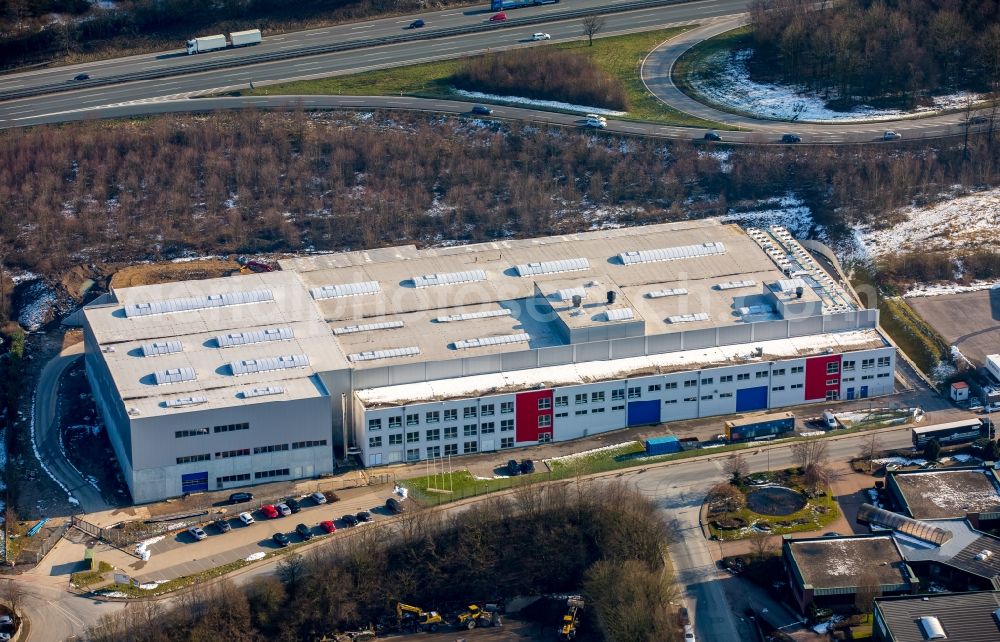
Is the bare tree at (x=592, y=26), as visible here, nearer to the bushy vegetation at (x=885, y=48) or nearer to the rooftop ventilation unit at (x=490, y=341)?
the bushy vegetation at (x=885, y=48)

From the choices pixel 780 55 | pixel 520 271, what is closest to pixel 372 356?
pixel 520 271

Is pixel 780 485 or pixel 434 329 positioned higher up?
pixel 434 329

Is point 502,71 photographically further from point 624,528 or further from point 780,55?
point 624,528

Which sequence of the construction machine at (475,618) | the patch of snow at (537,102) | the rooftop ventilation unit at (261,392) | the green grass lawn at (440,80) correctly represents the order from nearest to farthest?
the construction machine at (475,618)
the rooftop ventilation unit at (261,392)
the patch of snow at (537,102)
the green grass lawn at (440,80)

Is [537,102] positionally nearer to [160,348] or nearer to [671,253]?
[671,253]

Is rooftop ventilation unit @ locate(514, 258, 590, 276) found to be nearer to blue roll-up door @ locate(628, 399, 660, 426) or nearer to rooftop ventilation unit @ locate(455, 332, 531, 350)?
rooftop ventilation unit @ locate(455, 332, 531, 350)

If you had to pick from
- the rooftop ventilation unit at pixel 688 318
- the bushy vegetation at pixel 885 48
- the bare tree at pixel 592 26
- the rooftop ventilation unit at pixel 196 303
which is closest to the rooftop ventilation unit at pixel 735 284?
the rooftop ventilation unit at pixel 688 318
